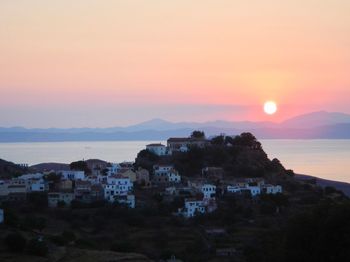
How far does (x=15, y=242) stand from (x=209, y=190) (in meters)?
18.6

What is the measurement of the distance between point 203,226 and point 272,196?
600cm

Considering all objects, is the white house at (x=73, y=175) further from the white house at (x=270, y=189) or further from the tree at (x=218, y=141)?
the white house at (x=270, y=189)

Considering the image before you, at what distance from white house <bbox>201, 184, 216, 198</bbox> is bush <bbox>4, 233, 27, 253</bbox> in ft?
57.4

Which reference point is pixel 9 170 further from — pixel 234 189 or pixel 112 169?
pixel 234 189

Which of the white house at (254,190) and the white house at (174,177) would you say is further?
the white house at (174,177)

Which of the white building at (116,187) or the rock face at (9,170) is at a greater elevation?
the rock face at (9,170)

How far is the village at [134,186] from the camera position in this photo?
41.7 meters

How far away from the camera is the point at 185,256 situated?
31141 mm

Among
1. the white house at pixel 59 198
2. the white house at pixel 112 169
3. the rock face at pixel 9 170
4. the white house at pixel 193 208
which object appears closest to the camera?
the white house at pixel 193 208

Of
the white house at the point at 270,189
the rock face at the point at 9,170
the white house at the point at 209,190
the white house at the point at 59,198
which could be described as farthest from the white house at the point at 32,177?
the white house at the point at 270,189

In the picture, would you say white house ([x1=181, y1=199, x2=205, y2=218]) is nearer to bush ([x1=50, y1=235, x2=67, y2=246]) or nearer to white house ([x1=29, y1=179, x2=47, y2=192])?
white house ([x1=29, y1=179, x2=47, y2=192])

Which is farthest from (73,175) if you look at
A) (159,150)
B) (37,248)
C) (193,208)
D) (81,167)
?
(37,248)

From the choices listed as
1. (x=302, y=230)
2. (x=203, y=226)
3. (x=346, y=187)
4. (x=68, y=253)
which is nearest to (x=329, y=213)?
(x=302, y=230)

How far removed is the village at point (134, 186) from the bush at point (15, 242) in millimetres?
13573
